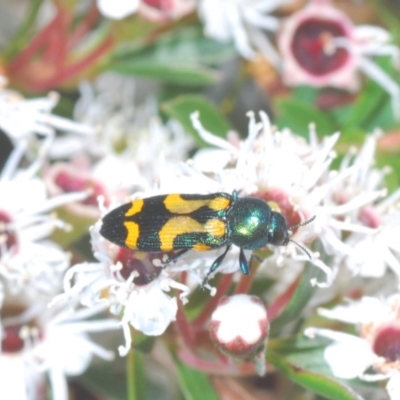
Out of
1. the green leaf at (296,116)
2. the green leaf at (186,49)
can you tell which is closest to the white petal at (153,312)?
the green leaf at (296,116)

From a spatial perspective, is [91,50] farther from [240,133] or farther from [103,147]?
[240,133]

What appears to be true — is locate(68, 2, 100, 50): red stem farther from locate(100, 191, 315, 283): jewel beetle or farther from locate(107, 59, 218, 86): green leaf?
locate(100, 191, 315, 283): jewel beetle

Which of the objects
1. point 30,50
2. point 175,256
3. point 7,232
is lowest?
point 7,232

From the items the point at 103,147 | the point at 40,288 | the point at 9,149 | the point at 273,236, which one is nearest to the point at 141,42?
the point at 103,147

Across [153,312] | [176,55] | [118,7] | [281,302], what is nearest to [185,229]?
[153,312]

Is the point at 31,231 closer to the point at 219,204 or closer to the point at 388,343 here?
the point at 219,204

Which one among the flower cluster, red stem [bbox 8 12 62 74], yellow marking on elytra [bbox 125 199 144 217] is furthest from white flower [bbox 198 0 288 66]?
yellow marking on elytra [bbox 125 199 144 217]
